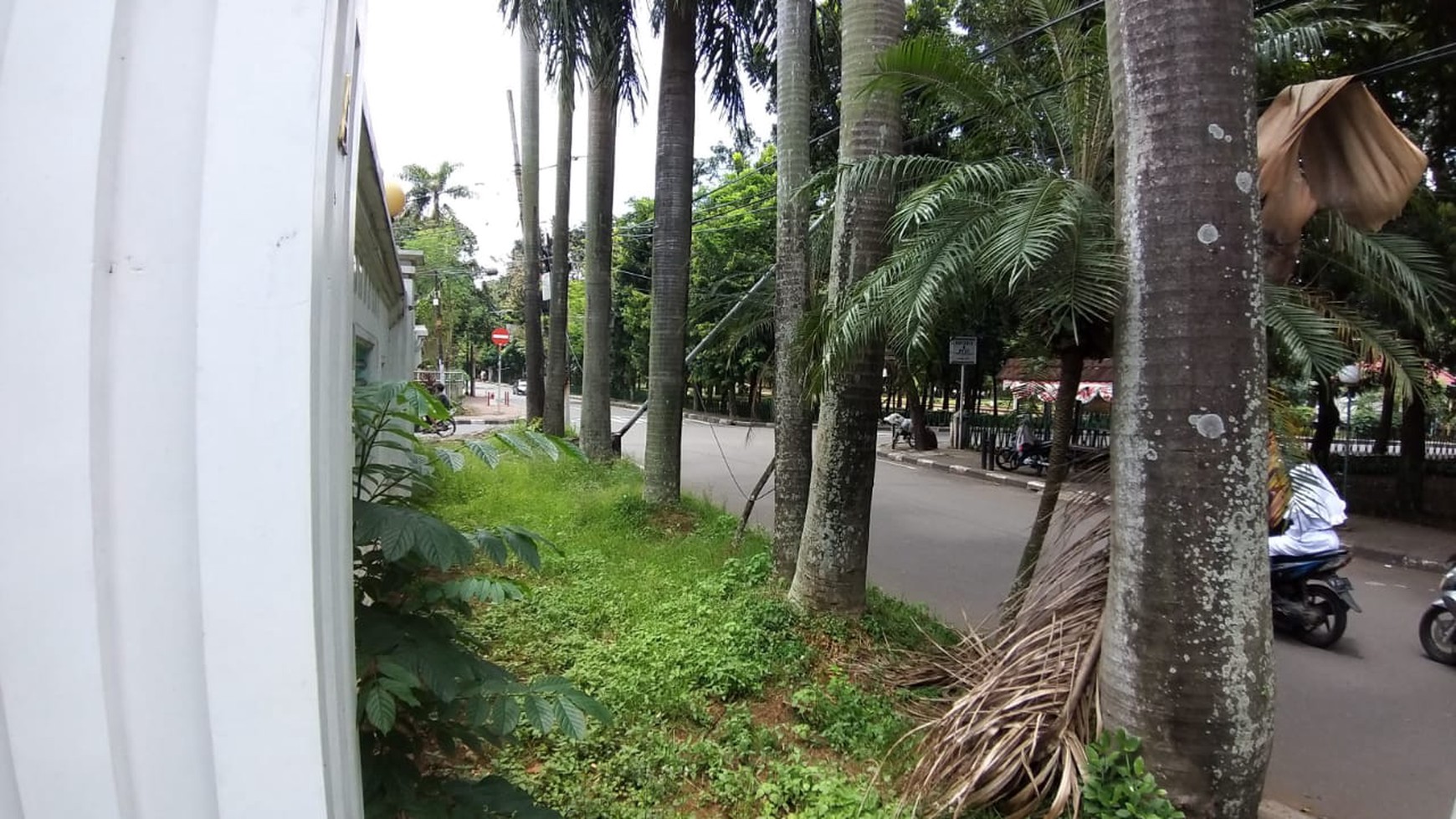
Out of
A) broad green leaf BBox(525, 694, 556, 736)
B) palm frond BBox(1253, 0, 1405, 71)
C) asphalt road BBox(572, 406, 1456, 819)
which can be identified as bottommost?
asphalt road BBox(572, 406, 1456, 819)

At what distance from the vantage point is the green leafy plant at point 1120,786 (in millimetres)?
2334

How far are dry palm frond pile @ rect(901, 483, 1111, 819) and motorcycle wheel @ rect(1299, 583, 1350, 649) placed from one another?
12.0ft

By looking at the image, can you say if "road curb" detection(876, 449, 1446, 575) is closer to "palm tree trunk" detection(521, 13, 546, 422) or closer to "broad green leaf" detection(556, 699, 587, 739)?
"broad green leaf" detection(556, 699, 587, 739)

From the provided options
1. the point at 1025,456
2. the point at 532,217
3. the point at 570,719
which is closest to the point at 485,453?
the point at 570,719

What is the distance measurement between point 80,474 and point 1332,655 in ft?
23.8

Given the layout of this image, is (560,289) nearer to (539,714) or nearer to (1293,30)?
(1293,30)

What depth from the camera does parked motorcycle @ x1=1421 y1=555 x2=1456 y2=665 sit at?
17.7 feet

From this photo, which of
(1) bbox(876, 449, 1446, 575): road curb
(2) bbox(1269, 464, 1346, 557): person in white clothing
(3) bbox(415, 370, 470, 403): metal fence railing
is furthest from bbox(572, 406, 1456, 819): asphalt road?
(3) bbox(415, 370, 470, 403): metal fence railing

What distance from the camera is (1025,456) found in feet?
52.1

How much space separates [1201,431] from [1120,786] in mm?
1139

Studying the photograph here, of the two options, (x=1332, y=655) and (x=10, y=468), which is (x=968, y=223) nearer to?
(x=10, y=468)

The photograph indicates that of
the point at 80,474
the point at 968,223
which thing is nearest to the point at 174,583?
the point at 80,474

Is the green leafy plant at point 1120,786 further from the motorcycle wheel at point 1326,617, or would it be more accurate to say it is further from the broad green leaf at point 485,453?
the motorcycle wheel at point 1326,617

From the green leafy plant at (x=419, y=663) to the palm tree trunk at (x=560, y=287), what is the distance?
39.8 feet
